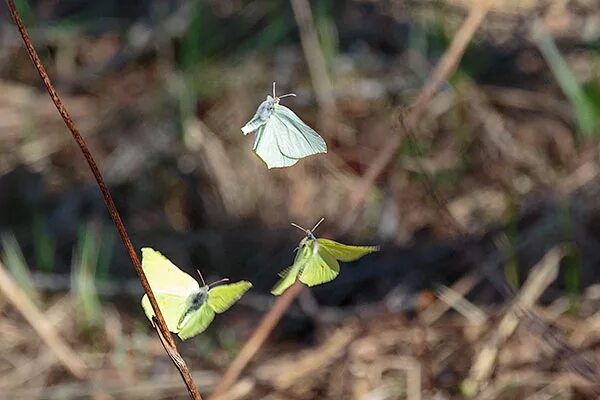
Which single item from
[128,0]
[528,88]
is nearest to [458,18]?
[528,88]

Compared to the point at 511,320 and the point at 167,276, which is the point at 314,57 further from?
the point at 167,276

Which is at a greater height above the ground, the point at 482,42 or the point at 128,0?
the point at 128,0

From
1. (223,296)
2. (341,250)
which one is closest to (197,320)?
(223,296)

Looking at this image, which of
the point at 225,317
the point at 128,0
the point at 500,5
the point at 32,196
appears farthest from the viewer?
the point at 128,0

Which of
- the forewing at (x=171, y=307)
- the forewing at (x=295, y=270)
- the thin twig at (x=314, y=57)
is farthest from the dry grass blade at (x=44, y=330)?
the thin twig at (x=314, y=57)

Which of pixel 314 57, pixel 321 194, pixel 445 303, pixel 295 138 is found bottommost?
pixel 295 138

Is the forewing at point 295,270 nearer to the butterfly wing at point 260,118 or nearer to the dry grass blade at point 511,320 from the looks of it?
the butterfly wing at point 260,118

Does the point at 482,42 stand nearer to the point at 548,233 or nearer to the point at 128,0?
the point at 548,233
